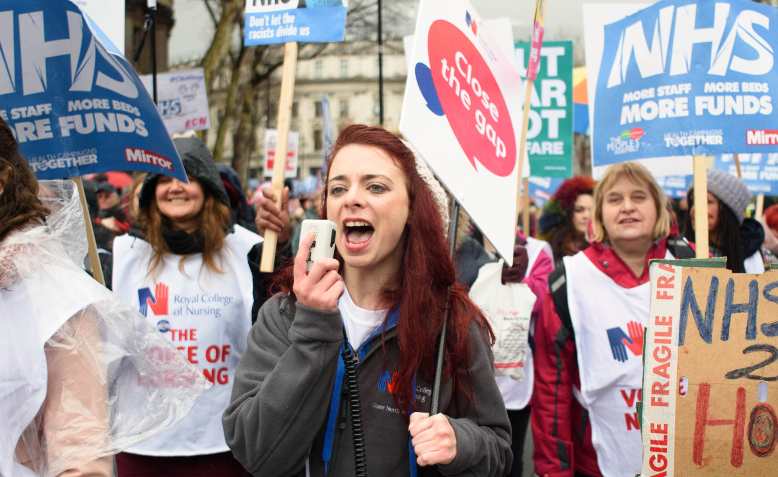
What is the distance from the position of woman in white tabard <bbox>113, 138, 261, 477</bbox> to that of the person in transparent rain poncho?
1.63 meters

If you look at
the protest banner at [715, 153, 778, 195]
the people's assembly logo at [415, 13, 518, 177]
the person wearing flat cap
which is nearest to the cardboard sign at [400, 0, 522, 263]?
the people's assembly logo at [415, 13, 518, 177]

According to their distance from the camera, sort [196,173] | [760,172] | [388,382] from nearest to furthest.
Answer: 1. [388,382]
2. [196,173]
3. [760,172]

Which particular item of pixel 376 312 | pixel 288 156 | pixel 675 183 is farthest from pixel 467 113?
pixel 288 156

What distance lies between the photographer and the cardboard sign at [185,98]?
357 inches

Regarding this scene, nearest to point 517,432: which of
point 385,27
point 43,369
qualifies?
point 43,369

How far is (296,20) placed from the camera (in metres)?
4.08

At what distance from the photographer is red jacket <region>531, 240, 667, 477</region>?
12.0 ft

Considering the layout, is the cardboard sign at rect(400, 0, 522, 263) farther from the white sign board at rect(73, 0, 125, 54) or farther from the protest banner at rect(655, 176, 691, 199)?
the protest banner at rect(655, 176, 691, 199)

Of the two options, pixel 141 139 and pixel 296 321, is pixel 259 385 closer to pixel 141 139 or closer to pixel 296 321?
pixel 296 321

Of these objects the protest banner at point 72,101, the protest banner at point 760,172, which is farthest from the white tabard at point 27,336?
the protest banner at point 760,172

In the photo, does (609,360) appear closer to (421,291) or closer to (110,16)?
(421,291)

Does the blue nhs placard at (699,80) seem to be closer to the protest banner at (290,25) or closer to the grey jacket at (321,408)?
the protest banner at (290,25)

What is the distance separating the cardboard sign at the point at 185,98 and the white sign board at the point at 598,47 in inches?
220

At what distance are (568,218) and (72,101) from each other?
4687mm
